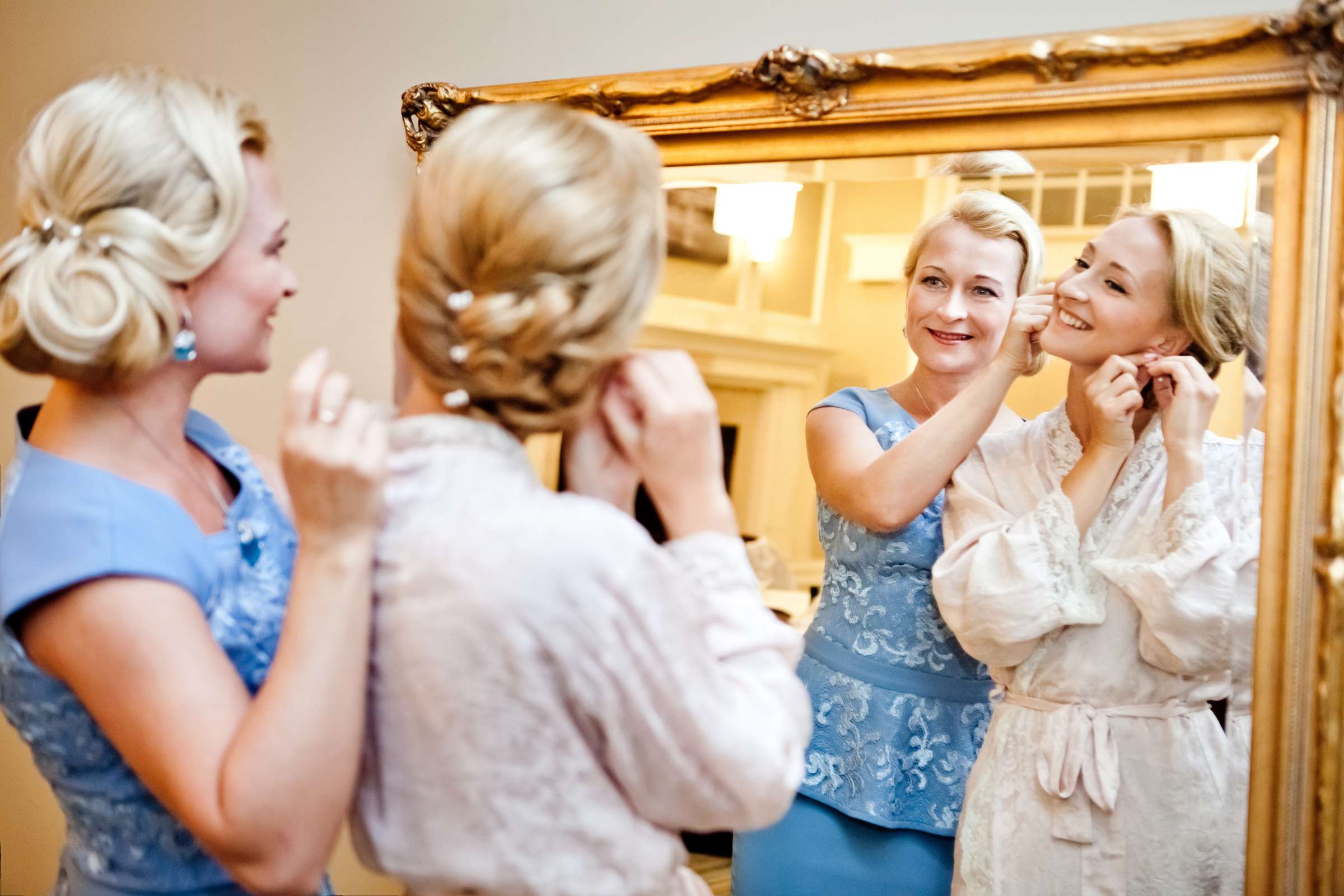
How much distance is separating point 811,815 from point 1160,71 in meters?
0.85

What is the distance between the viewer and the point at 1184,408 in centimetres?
112

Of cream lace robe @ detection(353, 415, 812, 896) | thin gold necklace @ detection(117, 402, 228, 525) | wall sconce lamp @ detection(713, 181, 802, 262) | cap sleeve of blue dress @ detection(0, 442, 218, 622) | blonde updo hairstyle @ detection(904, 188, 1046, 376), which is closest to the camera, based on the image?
cream lace robe @ detection(353, 415, 812, 896)

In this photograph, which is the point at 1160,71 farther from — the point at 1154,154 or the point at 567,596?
the point at 567,596

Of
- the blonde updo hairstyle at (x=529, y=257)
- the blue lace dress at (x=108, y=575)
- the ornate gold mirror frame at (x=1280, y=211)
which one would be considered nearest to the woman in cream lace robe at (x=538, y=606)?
the blonde updo hairstyle at (x=529, y=257)

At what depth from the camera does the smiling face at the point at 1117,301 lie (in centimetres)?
114

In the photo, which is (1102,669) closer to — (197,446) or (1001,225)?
(1001,225)

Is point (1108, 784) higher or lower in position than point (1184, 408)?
lower

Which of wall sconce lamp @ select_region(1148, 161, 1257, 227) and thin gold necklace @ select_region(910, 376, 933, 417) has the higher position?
wall sconce lamp @ select_region(1148, 161, 1257, 227)

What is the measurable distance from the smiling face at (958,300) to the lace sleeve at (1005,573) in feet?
0.38

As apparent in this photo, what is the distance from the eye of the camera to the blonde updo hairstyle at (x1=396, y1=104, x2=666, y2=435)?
742 millimetres

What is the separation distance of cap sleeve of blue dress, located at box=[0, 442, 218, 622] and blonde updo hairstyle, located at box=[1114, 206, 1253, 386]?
924mm

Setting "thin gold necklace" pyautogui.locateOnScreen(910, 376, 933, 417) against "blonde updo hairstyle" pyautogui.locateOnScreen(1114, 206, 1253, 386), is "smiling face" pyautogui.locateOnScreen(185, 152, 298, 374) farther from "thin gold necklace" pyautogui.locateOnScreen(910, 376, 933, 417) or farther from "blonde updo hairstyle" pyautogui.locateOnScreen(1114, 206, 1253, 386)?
"blonde updo hairstyle" pyautogui.locateOnScreen(1114, 206, 1253, 386)

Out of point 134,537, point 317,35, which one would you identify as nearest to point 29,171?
point 134,537

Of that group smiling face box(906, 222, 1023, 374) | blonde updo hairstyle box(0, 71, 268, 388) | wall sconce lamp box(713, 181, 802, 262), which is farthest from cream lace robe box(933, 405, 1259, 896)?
blonde updo hairstyle box(0, 71, 268, 388)
